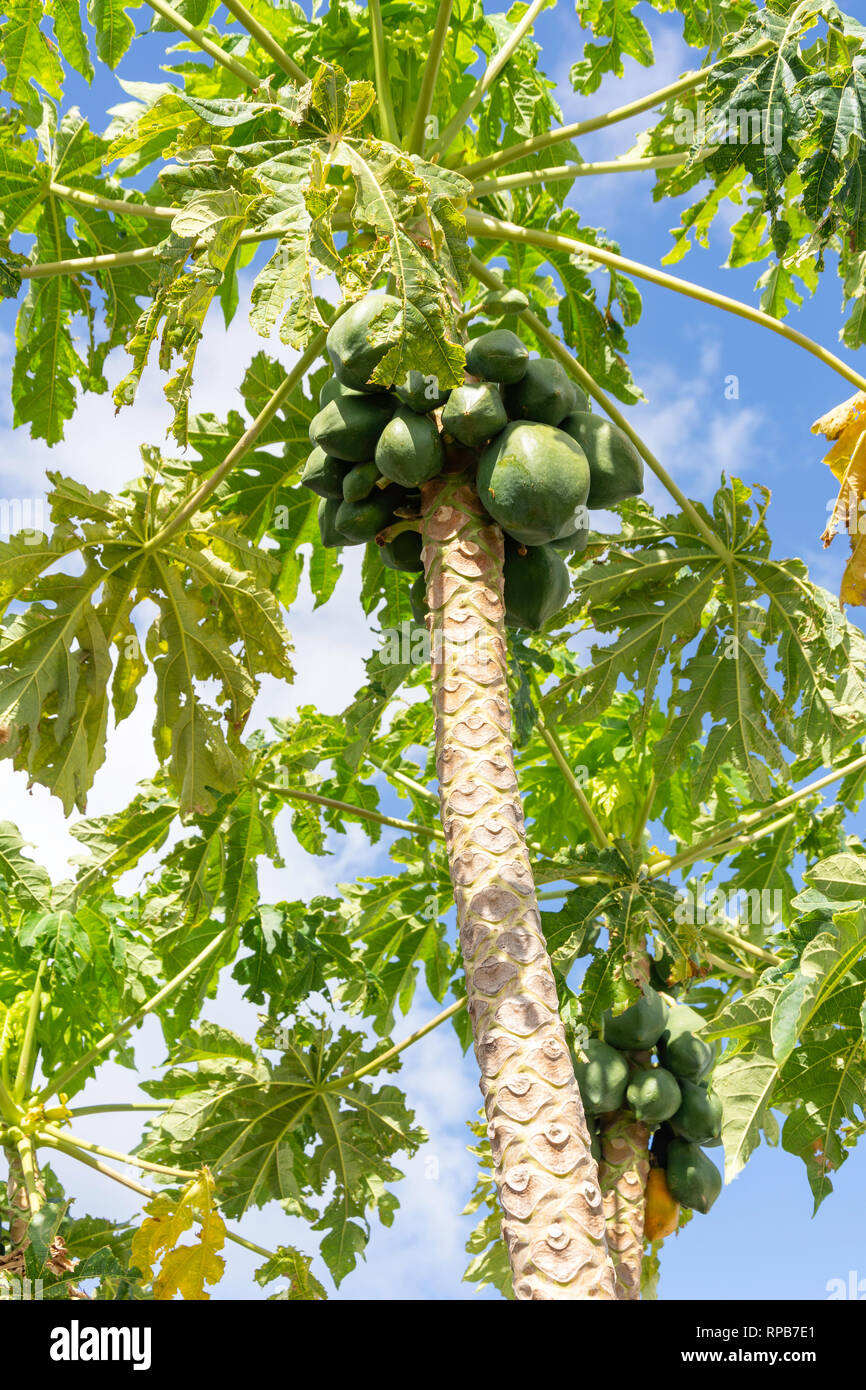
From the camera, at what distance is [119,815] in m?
4.90

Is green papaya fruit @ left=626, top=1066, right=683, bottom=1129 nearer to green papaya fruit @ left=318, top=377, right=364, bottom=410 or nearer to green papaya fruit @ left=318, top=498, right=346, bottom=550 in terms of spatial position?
green papaya fruit @ left=318, top=498, right=346, bottom=550

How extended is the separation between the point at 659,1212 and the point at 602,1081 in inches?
18.6

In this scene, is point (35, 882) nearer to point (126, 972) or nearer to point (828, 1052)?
point (126, 972)

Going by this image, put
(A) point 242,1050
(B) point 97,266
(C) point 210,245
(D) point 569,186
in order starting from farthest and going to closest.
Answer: (A) point 242,1050 → (D) point 569,186 → (B) point 97,266 → (C) point 210,245

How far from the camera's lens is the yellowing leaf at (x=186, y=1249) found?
3068mm

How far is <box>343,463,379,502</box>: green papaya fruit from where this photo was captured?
316 centimetres

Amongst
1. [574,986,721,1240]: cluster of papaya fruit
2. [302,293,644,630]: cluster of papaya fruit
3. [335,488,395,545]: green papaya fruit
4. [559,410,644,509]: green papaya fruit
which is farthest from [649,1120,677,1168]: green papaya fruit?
[335,488,395,545]: green papaya fruit

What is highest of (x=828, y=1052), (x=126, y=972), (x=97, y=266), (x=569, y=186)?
(x=569, y=186)

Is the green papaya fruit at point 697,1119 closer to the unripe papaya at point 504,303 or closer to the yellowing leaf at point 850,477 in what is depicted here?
the yellowing leaf at point 850,477

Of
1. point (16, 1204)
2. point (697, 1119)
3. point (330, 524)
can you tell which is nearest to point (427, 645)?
point (330, 524)

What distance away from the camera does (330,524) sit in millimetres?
3408

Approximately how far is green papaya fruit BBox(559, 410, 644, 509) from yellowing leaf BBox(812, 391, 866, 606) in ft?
2.35

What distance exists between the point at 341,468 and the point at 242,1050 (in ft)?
9.44
